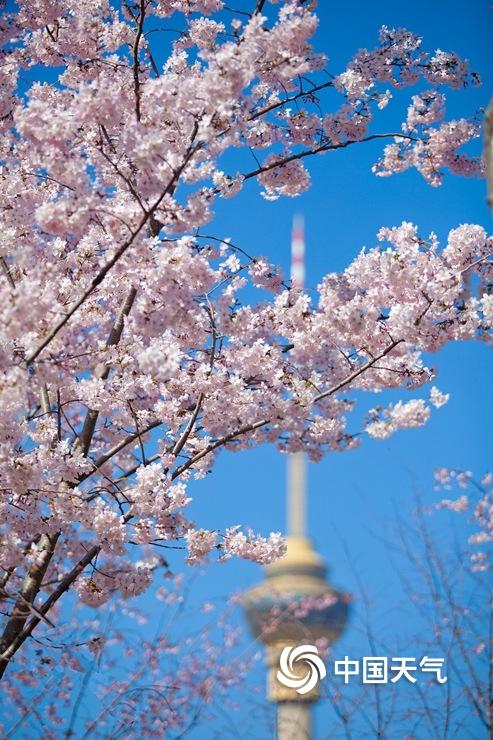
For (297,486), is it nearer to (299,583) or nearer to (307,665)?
(299,583)

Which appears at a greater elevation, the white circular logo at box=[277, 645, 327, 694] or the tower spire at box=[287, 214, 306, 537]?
the tower spire at box=[287, 214, 306, 537]

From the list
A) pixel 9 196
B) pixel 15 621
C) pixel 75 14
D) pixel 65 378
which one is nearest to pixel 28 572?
pixel 15 621

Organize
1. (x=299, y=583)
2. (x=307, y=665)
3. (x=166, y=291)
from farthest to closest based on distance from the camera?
(x=299, y=583), (x=307, y=665), (x=166, y=291)

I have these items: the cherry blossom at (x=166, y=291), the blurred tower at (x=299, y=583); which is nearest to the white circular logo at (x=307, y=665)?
the cherry blossom at (x=166, y=291)

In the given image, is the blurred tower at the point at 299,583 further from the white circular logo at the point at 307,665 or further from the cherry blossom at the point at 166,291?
the cherry blossom at the point at 166,291

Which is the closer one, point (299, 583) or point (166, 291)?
point (166, 291)

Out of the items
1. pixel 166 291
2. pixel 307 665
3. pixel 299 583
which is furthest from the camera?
pixel 299 583

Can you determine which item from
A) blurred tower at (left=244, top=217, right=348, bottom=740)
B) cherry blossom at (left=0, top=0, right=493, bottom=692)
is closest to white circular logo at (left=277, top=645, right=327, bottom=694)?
cherry blossom at (left=0, top=0, right=493, bottom=692)

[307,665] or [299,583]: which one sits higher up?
[299,583]

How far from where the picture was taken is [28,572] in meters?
4.22

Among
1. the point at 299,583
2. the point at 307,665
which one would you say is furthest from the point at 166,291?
the point at 299,583

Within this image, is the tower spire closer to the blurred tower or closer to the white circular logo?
the blurred tower

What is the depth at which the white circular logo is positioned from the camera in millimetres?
6547

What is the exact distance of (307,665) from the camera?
723 centimetres
